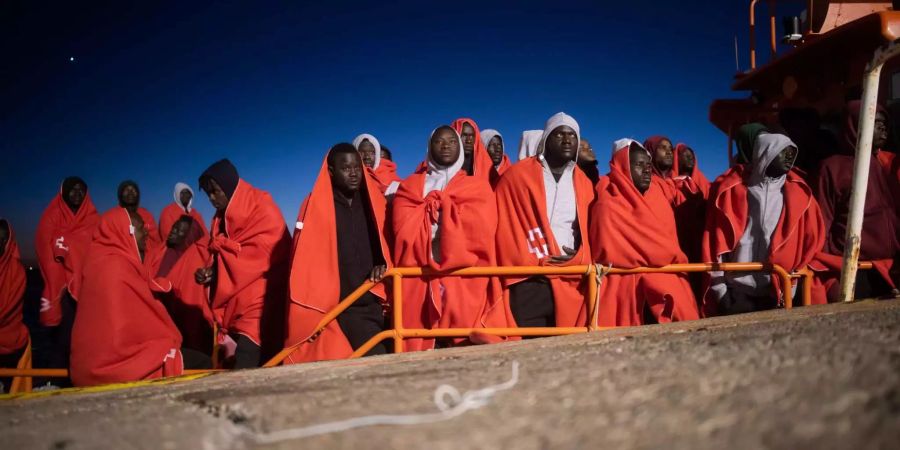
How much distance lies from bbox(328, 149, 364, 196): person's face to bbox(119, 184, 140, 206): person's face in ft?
14.1

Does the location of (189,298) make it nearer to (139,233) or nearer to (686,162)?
(139,233)

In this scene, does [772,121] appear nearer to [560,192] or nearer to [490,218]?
[560,192]

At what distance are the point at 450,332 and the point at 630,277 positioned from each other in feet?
5.67

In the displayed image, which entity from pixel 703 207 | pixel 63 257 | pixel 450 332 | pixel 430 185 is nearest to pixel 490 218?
pixel 430 185

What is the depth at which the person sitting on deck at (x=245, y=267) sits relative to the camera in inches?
164

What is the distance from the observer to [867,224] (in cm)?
451

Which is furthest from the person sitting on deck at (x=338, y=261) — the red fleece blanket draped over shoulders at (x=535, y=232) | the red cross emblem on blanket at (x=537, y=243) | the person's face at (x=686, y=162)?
the person's face at (x=686, y=162)

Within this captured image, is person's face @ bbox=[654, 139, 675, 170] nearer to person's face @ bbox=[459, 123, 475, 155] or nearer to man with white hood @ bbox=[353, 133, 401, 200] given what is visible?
person's face @ bbox=[459, 123, 475, 155]

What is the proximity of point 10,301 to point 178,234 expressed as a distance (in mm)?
1860

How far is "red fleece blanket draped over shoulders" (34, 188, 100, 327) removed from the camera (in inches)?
239

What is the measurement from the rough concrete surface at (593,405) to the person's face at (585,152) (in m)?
4.48

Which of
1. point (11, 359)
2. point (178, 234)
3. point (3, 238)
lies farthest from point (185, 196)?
point (11, 359)

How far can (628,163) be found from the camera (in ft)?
15.0

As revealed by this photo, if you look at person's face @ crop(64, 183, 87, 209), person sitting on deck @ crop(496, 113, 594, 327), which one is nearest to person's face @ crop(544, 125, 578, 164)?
person sitting on deck @ crop(496, 113, 594, 327)
